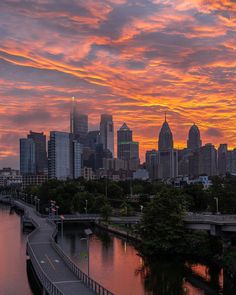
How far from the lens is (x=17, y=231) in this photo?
10619 cm

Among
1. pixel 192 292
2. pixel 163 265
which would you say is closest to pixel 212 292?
pixel 192 292

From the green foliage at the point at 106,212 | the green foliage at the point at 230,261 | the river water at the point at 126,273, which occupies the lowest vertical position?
the river water at the point at 126,273

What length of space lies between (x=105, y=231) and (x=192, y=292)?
4876 centimetres

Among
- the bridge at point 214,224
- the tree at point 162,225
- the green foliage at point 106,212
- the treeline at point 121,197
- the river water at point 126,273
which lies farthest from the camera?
the green foliage at point 106,212

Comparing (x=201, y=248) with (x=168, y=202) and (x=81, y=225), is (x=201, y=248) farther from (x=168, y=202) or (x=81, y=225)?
(x=81, y=225)

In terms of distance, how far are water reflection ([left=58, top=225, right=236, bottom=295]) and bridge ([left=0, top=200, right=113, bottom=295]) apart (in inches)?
151

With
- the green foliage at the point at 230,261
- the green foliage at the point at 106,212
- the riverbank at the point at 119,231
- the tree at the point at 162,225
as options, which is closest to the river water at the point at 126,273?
the green foliage at the point at 230,261


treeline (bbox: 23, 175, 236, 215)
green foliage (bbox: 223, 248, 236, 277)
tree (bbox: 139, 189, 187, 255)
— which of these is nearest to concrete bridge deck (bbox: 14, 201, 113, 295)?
tree (bbox: 139, 189, 187, 255)

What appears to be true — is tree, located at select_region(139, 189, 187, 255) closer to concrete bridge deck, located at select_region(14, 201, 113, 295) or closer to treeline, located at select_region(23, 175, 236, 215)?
concrete bridge deck, located at select_region(14, 201, 113, 295)

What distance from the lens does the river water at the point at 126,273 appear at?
174 ft

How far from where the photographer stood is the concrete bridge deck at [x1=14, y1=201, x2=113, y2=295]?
147ft

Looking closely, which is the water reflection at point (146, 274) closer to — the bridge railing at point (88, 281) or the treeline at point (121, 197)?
the bridge railing at point (88, 281)

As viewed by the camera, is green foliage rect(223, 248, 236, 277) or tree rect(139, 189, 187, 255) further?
tree rect(139, 189, 187, 255)

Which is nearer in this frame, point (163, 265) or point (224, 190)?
point (163, 265)
